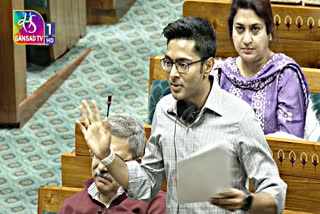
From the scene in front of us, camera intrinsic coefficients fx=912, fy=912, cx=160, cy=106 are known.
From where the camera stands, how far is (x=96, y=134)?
3.23ft

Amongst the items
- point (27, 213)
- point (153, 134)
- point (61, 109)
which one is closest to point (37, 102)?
point (61, 109)

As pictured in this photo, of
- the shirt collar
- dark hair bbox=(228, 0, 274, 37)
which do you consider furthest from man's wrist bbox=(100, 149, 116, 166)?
dark hair bbox=(228, 0, 274, 37)

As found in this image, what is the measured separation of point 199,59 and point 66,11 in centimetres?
100

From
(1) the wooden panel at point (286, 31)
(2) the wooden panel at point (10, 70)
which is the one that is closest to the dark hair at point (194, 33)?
(1) the wooden panel at point (286, 31)

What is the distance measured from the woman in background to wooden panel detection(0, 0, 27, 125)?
0.53 metres

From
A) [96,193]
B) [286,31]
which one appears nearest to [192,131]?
[96,193]

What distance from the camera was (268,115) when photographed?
1.39 meters

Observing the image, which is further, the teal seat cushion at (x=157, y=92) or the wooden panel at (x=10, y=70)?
the wooden panel at (x=10, y=70)

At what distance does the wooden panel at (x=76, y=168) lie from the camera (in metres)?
1.40

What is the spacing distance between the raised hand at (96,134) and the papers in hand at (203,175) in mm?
92

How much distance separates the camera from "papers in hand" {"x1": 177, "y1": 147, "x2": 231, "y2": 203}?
36.4 inches

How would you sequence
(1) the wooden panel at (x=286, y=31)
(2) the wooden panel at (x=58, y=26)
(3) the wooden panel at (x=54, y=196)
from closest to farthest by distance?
(3) the wooden panel at (x=54, y=196)
(1) the wooden panel at (x=286, y=31)
(2) the wooden panel at (x=58, y=26)

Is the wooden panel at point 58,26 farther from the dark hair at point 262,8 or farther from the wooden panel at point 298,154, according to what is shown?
the wooden panel at point 298,154

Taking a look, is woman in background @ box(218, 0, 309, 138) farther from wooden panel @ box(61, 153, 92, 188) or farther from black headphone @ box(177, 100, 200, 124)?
black headphone @ box(177, 100, 200, 124)
